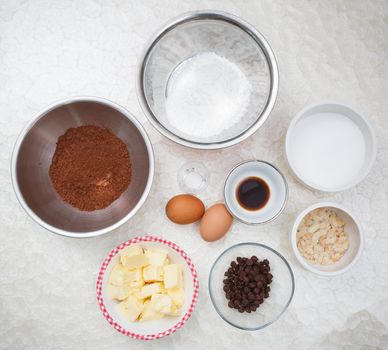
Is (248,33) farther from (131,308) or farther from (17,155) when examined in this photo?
(131,308)

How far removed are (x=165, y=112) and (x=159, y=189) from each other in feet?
0.86

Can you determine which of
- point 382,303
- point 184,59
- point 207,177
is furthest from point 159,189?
point 382,303

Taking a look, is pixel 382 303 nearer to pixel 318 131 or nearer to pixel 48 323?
pixel 318 131

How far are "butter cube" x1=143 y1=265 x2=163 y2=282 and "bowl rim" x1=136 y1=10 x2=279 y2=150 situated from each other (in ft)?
1.35

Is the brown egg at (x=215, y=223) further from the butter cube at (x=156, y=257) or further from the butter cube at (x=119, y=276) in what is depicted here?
the butter cube at (x=119, y=276)

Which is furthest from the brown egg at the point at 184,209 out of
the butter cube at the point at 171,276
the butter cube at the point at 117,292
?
the butter cube at the point at 117,292

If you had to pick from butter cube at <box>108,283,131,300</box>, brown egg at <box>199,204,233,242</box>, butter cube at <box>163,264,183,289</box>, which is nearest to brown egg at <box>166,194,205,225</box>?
brown egg at <box>199,204,233,242</box>

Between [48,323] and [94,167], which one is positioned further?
[48,323]

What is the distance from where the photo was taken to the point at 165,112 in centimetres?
121

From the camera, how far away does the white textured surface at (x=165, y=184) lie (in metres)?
1.30

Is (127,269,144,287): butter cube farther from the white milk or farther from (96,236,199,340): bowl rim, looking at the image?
the white milk

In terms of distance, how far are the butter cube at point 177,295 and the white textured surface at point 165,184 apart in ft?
0.31

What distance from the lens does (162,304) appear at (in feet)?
3.90

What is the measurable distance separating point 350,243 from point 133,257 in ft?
2.34
